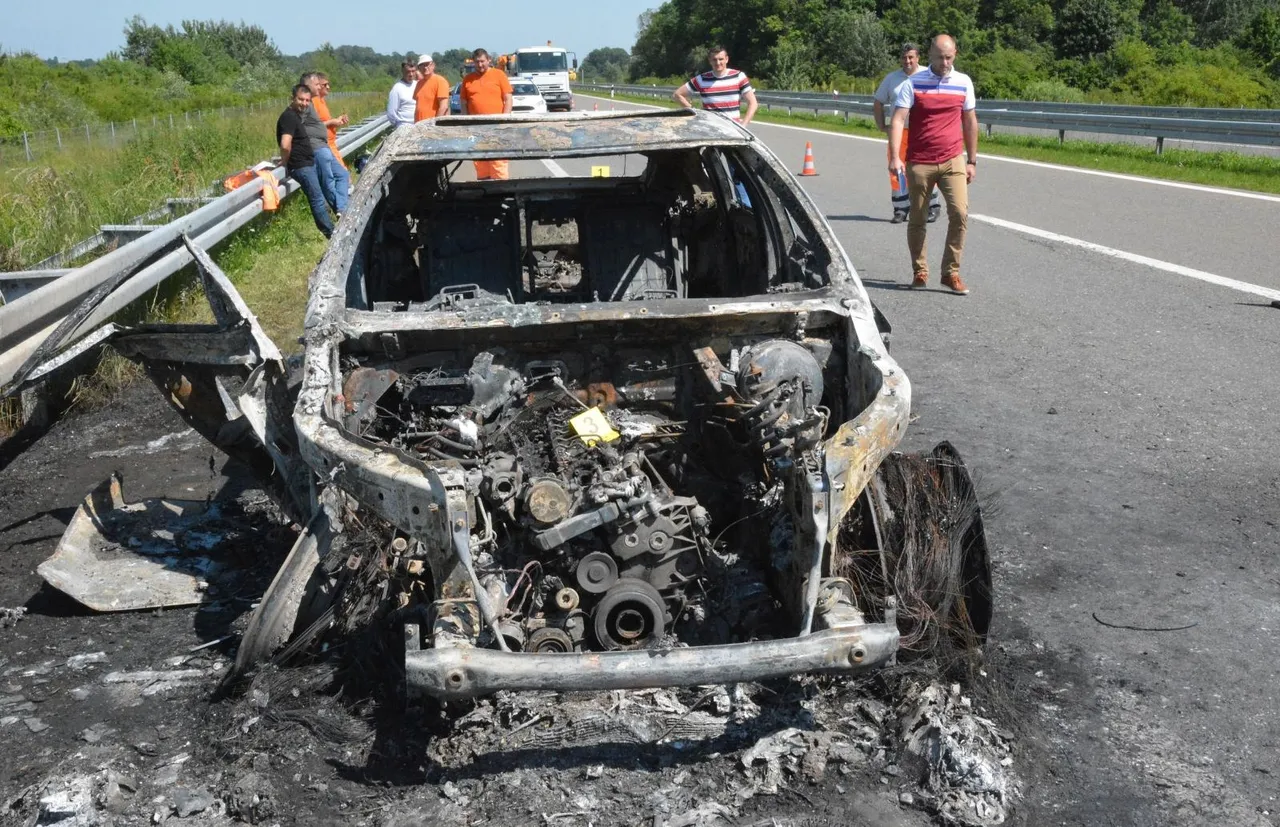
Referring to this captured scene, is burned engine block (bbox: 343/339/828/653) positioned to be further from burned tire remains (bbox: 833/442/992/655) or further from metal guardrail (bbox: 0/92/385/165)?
metal guardrail (bbox: 0/92/385/165)

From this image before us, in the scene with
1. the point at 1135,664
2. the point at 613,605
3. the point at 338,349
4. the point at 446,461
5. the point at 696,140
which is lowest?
the point at 1135,664

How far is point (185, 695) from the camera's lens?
12.9ft

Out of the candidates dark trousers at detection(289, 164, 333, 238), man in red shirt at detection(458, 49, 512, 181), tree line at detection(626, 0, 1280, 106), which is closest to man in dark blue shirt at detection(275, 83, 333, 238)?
dark trousers at detection(289, 164, 333, 238)

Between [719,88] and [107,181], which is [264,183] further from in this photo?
[719,88]

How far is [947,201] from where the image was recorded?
9.31m

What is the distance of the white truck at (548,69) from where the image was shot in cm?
3666

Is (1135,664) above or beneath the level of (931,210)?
beneath

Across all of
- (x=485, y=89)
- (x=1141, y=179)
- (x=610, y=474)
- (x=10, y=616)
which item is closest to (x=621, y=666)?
(x=610, y=474)

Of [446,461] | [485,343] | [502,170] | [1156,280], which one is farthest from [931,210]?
[446,461]

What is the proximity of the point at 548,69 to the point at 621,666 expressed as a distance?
36.4 meters

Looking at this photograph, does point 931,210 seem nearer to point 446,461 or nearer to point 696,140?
point 696,140

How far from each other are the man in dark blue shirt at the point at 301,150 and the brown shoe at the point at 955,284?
18.9ft

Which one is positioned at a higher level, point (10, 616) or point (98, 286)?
point (98, 286)

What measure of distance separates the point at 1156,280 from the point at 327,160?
7603 mm
